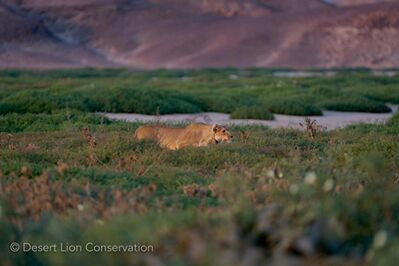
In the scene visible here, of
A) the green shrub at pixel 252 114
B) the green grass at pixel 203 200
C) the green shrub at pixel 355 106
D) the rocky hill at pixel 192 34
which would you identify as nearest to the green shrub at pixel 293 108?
the green shrub at pixel 355 106

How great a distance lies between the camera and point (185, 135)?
13.5m

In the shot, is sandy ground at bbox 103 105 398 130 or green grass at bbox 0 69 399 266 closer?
green grass at bbox 0 69 399 266

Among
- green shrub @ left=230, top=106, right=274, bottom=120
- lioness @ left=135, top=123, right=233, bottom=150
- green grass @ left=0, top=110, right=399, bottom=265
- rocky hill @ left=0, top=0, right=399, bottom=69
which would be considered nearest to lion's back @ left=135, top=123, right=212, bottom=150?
lioness @ left=135, top=123, right=233, bottom=150

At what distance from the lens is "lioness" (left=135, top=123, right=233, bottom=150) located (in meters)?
13.3

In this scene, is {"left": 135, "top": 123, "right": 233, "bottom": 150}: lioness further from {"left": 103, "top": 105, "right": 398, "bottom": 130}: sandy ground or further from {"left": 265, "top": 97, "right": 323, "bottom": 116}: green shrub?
{"left": 265, "top": 97, "right": 323, "bottom": 116}: green shrub

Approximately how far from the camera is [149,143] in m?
12.8

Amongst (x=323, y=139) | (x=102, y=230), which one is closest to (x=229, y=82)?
(x=323, y=139)

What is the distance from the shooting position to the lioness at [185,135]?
13.3 metres

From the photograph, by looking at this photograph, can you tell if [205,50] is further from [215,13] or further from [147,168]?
[147,168]

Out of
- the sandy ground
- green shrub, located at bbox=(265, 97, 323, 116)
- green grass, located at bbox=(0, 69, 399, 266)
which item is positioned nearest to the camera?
green grass, located at bbox=(0, 69, 399, 266)

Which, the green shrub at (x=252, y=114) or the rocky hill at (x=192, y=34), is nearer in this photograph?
the green shrub at (x=252, y=114)

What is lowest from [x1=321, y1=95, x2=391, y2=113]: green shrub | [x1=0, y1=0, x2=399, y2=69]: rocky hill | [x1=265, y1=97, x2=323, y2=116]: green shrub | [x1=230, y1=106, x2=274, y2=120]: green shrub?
[x1=0, y1=0, x2=399, y2=69]: rocky hill

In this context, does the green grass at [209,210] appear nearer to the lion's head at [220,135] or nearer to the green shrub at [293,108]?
the lion's head at [220,135]

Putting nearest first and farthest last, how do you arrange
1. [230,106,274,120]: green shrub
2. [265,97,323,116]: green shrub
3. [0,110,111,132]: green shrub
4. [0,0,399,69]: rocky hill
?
[0,110,111,132]: green shrub, [230,106,274,120]: green shrub, [265,97,323,116]: green shrub, [0,0,399,69]: rocky hill
